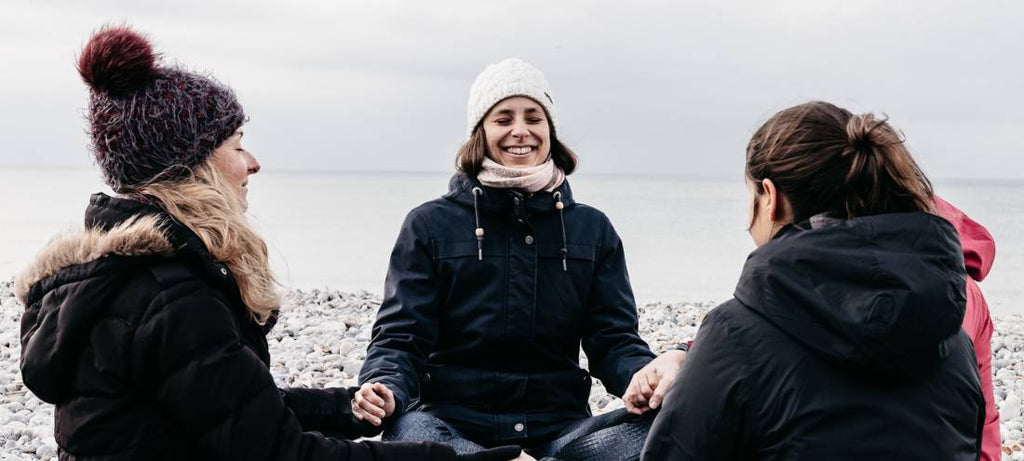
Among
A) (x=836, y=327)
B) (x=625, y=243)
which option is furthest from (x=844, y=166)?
(x=625, y=243)

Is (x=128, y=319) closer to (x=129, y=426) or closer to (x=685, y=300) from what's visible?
(x=129, y=426)

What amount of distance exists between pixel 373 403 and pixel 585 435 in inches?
27.0

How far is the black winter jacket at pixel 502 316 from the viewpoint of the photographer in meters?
3.39

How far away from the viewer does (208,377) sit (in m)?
2.24

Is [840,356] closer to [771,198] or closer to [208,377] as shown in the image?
[771,198]

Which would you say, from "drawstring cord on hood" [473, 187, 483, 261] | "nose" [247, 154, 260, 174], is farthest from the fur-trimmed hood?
"drawstring cord on hood" [473, 187, 483, 261]

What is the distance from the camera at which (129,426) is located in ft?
7.39

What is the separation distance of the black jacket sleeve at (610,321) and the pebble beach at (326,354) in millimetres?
2334

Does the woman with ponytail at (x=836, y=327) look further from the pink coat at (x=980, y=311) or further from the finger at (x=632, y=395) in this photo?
the finger at (x=632, y=395)

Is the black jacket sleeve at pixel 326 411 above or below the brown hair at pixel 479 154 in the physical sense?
below

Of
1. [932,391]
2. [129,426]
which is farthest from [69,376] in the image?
[932,391]

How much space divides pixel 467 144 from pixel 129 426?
1.75 meters

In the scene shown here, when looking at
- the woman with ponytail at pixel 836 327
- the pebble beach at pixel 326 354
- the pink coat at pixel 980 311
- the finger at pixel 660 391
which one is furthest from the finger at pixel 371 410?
the pebble beach at pixel 326 354

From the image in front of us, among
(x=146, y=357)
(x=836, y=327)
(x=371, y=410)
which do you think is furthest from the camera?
(x=371, y=410)
